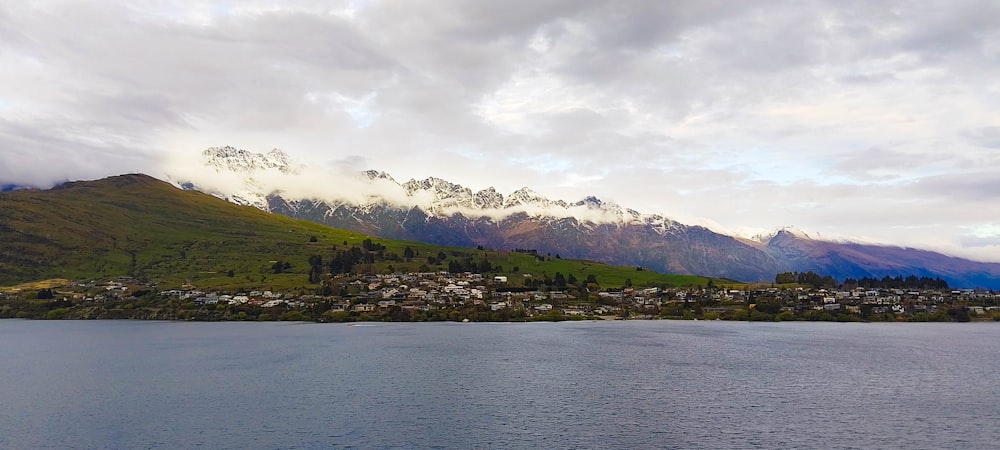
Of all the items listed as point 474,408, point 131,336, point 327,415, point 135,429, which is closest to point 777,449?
point 474,408

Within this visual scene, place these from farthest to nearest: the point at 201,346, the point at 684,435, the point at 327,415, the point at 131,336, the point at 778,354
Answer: the point at 131,336
the point at 201,346
the point at 778,354
the point at 327,415
the point at 684,435

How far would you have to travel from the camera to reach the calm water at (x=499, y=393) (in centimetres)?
5706

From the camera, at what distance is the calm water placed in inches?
2247

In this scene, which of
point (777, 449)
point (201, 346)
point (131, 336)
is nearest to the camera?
point (777, 449)

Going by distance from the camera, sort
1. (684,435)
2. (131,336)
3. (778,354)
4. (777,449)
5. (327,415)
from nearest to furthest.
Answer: (777,449), (684,435), (327,415), (778,354), (131,336)

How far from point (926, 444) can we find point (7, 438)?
72.5 m

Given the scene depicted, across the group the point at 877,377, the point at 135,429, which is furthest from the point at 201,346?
the point at 877,377

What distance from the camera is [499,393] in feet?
252

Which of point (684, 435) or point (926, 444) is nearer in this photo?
point (926, 444)

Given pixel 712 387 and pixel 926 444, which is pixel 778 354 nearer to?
pixel 712 387

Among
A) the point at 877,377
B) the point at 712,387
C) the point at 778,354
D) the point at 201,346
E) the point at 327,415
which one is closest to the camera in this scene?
the point at 327,415

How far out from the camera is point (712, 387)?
80.7m

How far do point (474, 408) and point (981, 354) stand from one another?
94931 mm

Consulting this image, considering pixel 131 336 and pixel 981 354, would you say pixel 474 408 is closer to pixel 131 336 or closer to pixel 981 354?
pixel 981 354
